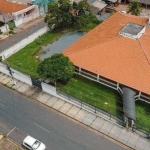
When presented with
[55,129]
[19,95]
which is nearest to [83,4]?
[19,95]

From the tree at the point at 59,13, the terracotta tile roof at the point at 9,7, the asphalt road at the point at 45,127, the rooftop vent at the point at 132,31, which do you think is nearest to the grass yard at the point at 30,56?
the tree at the point at 59,13

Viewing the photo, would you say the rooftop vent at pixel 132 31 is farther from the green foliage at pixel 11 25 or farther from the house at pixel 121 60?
the green foliage at pixel 11 25

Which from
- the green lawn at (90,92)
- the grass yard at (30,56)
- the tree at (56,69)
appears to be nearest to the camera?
the green lawn at (90,92)

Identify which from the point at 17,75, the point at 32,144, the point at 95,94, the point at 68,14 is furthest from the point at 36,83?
the point at 68,14

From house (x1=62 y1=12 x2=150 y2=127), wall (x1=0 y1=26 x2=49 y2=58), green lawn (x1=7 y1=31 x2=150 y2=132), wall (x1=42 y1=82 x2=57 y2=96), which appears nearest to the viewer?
green lawn (x1=7 y1=31 x2=150 y2=132)

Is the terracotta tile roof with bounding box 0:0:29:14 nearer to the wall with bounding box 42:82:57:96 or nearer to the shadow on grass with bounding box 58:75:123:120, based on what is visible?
the shadow on grass with bounding box 58:75:123:120

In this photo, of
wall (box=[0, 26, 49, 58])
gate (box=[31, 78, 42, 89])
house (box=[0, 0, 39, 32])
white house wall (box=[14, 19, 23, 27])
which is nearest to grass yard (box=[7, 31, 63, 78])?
wall (box=[0, 26, 49, 58])

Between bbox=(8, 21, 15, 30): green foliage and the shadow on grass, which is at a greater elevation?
bbox=(8, 21, 15, 30): green foliage
